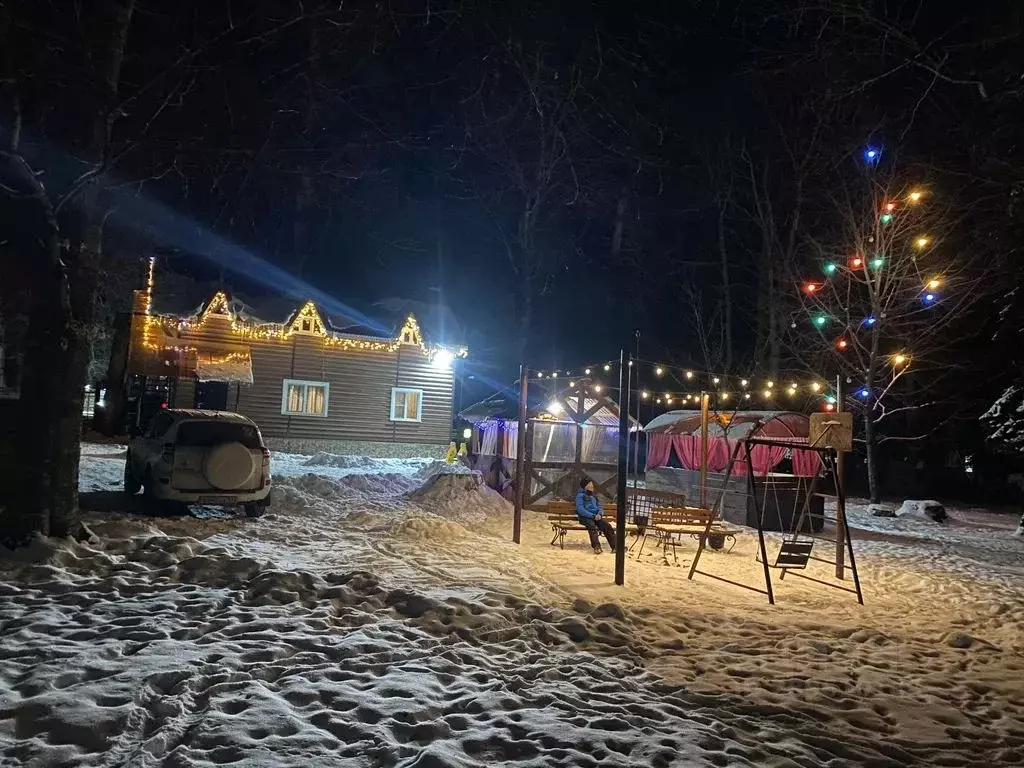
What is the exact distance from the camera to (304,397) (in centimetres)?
2652

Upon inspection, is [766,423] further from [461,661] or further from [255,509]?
[461,661]

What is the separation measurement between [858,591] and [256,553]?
8.24 metres

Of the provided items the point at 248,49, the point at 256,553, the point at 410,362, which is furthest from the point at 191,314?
the point at 256,553

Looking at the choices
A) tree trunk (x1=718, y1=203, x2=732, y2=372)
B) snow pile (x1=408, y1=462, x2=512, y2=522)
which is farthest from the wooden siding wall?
tree trunk (x1=718, y1=203, x2=732, y2=372)

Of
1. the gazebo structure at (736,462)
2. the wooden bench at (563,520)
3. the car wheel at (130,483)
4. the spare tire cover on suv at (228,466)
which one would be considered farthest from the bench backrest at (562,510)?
the car wheel at (130,483)

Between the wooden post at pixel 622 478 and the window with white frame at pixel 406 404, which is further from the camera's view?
the window with white frame at pixel 406 404

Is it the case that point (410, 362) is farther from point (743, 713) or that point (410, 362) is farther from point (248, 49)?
point (743, 713)

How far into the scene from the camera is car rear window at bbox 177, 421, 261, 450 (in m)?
11.8

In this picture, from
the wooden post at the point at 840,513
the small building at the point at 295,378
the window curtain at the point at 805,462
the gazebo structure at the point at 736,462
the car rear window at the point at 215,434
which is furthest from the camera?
the small building at the point at 295,378

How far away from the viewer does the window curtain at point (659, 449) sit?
28.6 metres

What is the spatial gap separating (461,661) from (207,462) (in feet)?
24.2

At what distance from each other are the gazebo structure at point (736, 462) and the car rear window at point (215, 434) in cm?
825

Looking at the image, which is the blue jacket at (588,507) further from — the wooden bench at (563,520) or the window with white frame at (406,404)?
the window with white frame at (406,404)

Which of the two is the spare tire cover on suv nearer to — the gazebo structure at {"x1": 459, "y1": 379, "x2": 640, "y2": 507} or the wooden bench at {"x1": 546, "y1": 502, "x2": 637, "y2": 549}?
the wooden bench at {"x1": 546, "y1": 502, "x2": 637, "y2": 549}
